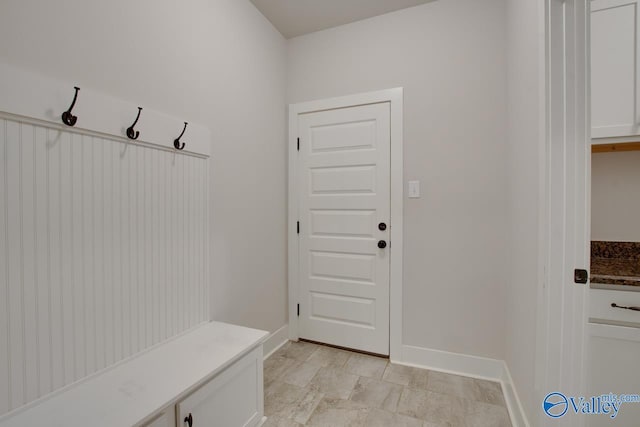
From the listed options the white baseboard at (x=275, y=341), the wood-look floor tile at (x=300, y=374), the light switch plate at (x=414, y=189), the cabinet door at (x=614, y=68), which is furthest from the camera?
the white baseboard at (x=275, y=341)

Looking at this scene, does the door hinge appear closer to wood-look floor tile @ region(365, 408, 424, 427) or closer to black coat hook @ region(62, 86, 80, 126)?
wood-look floor tile @ region(365, 408, 424, 427)

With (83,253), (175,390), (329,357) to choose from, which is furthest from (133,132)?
(329,357)

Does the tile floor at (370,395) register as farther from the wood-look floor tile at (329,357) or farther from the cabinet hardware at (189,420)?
the cabinet hardware at (189,420)

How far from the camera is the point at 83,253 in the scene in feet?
3.76

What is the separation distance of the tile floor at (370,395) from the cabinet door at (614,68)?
1.62m

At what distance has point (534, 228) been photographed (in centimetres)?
130

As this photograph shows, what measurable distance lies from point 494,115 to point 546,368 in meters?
1.53

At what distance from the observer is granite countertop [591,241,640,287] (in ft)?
4.25

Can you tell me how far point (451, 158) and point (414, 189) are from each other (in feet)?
1.07

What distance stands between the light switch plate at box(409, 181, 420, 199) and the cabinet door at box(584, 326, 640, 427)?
1.19m

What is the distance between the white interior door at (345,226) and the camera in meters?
2.25

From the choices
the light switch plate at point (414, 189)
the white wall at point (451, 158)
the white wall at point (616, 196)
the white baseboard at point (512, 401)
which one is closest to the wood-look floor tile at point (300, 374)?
the white wall at point (451, 158)

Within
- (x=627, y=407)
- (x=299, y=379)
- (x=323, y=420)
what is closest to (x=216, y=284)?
(x=299, y=379)

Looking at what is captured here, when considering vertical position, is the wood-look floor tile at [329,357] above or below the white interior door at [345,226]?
below
